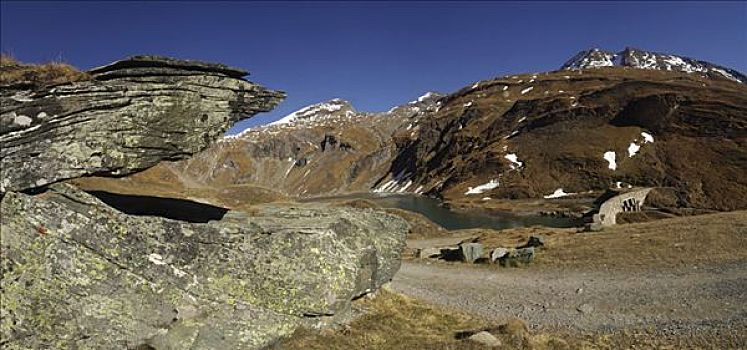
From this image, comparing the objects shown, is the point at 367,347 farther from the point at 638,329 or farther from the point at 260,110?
the point at 638,329

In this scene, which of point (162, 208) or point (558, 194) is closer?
point (162, 208)

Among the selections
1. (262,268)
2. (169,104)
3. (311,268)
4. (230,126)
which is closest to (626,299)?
(311,268)

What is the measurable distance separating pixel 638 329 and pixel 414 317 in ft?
28.2

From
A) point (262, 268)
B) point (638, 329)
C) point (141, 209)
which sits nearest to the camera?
point (262, 268)

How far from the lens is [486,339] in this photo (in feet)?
53.8

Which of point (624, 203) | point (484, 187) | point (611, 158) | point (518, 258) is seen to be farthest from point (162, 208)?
point (611, 158)

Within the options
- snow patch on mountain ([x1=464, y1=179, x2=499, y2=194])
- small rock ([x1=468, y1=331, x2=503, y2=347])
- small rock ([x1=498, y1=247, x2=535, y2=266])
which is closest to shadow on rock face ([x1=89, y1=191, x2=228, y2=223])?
small rock ([x1=468, y1=331, x2=503, y2=347])

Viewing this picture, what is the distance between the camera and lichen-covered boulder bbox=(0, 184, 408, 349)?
12.1 m

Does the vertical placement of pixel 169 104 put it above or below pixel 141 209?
above

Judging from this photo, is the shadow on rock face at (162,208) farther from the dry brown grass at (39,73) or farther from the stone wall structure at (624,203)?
the stone wall structure at (624,203)

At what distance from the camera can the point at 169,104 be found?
51.5ft

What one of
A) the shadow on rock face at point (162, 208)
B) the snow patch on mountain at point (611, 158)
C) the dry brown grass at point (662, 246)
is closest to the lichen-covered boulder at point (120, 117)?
the shadow on rock face at point (162, 208)

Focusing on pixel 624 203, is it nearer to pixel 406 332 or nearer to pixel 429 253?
pixel 429 253

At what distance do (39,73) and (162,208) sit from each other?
6052mm
